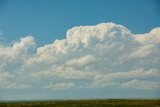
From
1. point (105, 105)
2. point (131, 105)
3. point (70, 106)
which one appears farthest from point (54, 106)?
point (131, 105)

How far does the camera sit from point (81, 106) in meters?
81.5

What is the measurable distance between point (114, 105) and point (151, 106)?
27.1ft

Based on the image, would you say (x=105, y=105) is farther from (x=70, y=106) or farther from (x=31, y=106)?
(x=31, y=106)

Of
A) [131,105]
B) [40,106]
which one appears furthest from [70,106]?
[131,105]

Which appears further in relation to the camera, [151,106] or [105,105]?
[105,105]

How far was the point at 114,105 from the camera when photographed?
83750 mm

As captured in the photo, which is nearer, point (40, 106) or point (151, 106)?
point (151, 106)

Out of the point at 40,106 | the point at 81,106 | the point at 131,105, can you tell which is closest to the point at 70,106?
the point at 81,106

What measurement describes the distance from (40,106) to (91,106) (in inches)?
478

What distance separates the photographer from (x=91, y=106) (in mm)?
81688

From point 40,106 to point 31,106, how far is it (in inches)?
79.0

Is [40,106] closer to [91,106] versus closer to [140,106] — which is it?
[91,106]

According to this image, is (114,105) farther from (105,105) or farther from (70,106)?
(70,106)

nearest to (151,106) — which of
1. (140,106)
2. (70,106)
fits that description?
(140,106)
